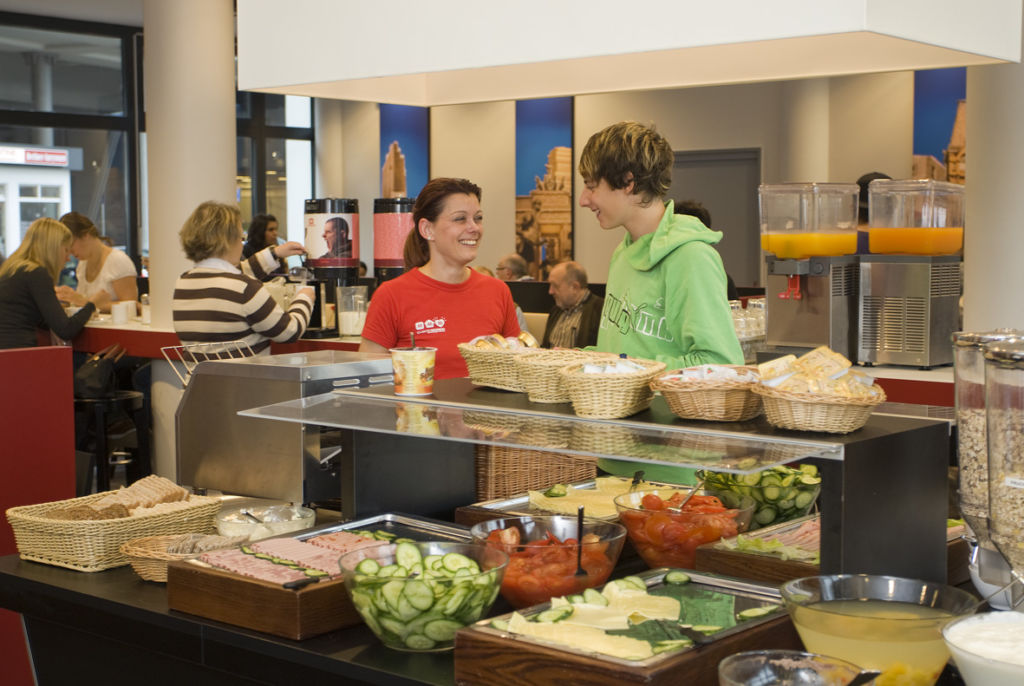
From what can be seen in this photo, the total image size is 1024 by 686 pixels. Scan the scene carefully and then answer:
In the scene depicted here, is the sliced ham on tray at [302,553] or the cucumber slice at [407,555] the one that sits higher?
the cucumber slice at [407,555]

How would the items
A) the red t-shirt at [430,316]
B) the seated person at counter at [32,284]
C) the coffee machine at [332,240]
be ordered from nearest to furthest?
the red t-shirt at [430,316] < the coffee machine at [332,240] < the seated person at counter at [32,284]

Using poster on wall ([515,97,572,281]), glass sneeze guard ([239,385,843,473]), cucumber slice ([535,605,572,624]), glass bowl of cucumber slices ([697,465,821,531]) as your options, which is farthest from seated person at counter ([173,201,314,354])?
poster on wall ([515,97,572,281])

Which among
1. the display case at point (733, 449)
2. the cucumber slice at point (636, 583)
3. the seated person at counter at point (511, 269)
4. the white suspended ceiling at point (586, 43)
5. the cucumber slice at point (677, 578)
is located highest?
the white suspended ceiling at point (586, 43)

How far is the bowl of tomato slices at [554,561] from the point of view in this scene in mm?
1924

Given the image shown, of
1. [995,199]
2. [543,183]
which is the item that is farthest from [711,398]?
[543,183]

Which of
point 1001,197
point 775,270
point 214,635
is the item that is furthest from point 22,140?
point 214,635

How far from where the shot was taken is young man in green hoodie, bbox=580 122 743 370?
2717mm

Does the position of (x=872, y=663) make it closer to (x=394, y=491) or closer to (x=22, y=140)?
(x=394, y=491)

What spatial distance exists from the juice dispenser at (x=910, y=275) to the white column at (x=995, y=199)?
111 millimetres

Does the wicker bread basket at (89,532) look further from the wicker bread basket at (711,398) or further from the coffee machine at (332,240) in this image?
the coffee machine at (332,240)

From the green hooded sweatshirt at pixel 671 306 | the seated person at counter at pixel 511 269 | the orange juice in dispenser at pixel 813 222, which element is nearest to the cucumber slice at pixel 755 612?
the green hooded sweatshirt at pixel 671 306

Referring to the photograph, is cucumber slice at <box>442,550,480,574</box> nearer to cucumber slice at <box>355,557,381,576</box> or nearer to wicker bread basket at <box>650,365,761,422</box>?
cucumber slice at <box>355,557,381,576</box>

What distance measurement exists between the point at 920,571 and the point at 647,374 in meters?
0.58

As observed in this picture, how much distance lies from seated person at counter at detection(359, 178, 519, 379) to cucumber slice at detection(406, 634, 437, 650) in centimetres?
172
